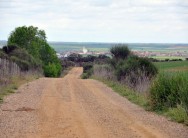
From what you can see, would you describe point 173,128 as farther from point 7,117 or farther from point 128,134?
point 7,117

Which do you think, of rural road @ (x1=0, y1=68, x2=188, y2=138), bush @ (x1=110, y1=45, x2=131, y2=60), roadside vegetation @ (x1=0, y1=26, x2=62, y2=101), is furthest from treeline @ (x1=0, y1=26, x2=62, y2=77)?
rural road @ (x1=0, y1=68, x2=188, y2=138)

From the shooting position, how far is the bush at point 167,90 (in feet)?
62.3

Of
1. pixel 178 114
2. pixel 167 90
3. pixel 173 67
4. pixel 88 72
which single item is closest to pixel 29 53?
pixel 88 72

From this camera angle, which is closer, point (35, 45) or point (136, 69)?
point (136, 69)

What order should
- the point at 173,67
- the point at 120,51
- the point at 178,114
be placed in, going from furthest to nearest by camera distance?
1. the point at 120,51
2. the point at 173,67
3. the point at 178,114

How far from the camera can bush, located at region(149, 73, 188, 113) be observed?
19000mm

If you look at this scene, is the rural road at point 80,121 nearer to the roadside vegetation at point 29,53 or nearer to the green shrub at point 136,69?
the green shrub at point 136,69

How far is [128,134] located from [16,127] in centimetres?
336

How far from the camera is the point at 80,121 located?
15.6 meters

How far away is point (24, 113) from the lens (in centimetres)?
1775

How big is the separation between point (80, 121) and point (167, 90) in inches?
229

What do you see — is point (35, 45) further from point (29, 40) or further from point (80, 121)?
point (80, 121)

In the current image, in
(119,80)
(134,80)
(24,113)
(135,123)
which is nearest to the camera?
(135,123)

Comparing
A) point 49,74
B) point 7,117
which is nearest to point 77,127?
point 7,117
